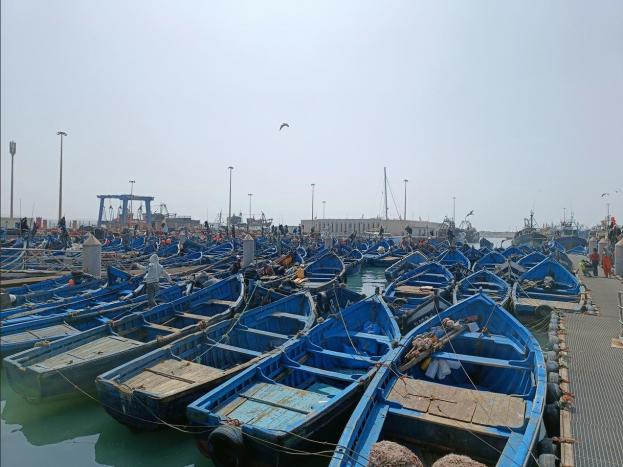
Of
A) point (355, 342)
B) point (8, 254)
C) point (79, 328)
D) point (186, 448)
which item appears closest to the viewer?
point (186, 448)

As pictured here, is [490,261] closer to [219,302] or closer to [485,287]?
[485,287]

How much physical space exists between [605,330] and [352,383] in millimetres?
9147

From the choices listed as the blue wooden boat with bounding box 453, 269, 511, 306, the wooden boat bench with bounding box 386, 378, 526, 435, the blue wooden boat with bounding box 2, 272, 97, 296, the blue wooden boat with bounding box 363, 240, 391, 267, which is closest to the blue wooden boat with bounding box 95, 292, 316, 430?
the wooden boat bench with bounding box 386, 378, 526, 435

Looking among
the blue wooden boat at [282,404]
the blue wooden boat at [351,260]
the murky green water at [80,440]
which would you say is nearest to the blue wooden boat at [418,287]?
the blue wooden boat at [282,404]

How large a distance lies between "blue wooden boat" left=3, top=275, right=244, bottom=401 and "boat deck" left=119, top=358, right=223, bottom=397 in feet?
4.72

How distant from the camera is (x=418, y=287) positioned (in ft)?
66.9

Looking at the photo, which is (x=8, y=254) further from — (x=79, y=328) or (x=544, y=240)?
(x=544, y=240)

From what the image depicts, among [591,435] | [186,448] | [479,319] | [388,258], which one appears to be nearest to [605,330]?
[479,319]

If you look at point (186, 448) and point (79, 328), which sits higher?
point (79, 328)

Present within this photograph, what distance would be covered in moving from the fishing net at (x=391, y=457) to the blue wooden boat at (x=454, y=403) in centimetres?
22

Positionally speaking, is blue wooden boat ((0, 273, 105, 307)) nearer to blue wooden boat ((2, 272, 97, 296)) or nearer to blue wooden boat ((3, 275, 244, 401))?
blue wooden boat ((2, 272, 97, 296))

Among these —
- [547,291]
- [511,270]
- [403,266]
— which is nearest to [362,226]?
[403,266]

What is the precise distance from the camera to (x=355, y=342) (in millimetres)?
11922

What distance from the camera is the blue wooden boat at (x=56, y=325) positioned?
1075cm
